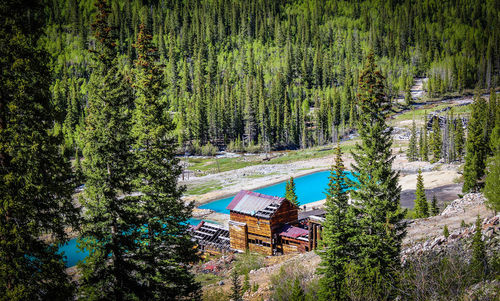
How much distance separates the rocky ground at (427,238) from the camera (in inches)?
930

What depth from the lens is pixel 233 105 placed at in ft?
395

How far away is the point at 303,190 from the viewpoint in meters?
70.1

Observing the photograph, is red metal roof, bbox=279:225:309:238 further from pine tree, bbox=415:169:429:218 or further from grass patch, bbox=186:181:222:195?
grass patch, bbox=186:181:222:195

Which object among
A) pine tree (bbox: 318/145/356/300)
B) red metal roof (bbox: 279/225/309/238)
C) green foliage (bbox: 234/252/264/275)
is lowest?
green foliage (bbox: 234/252/264/275)

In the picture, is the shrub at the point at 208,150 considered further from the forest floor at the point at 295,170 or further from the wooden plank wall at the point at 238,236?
the wooden plank wall at the point at 238,236

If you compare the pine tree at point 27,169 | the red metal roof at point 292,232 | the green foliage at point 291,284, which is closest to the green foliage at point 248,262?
the red metal roof at point 292,232

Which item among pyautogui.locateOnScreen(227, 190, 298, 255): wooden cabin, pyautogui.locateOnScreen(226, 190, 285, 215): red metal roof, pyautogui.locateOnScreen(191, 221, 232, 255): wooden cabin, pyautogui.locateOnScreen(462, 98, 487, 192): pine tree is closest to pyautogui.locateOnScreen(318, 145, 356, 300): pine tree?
pyautogui.locateOnScreen(227, 190, 298, 255): wooden cabin

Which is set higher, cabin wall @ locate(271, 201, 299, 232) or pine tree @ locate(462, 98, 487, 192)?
pine tree @ locate(462, 98, 487, 192)

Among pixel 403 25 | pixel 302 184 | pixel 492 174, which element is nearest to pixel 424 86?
pixel 403 25

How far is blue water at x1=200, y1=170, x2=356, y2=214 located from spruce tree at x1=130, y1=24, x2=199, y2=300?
40066 mm

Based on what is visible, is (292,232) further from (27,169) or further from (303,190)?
(303,190)

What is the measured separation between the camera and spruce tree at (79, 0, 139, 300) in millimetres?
14688

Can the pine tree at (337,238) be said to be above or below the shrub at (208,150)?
above

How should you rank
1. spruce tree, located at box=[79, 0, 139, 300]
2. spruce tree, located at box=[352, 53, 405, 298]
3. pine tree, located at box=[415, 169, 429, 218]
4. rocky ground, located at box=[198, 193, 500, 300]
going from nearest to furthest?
spruce tree, located at box=[79, 0, 139, 300] → spruce tree, located at box=[352, 53, 405, 298] → rocky ground, located at box=[198, 193, 500, 300] → pine tree, located at box=[415, 169, 429, 218]
